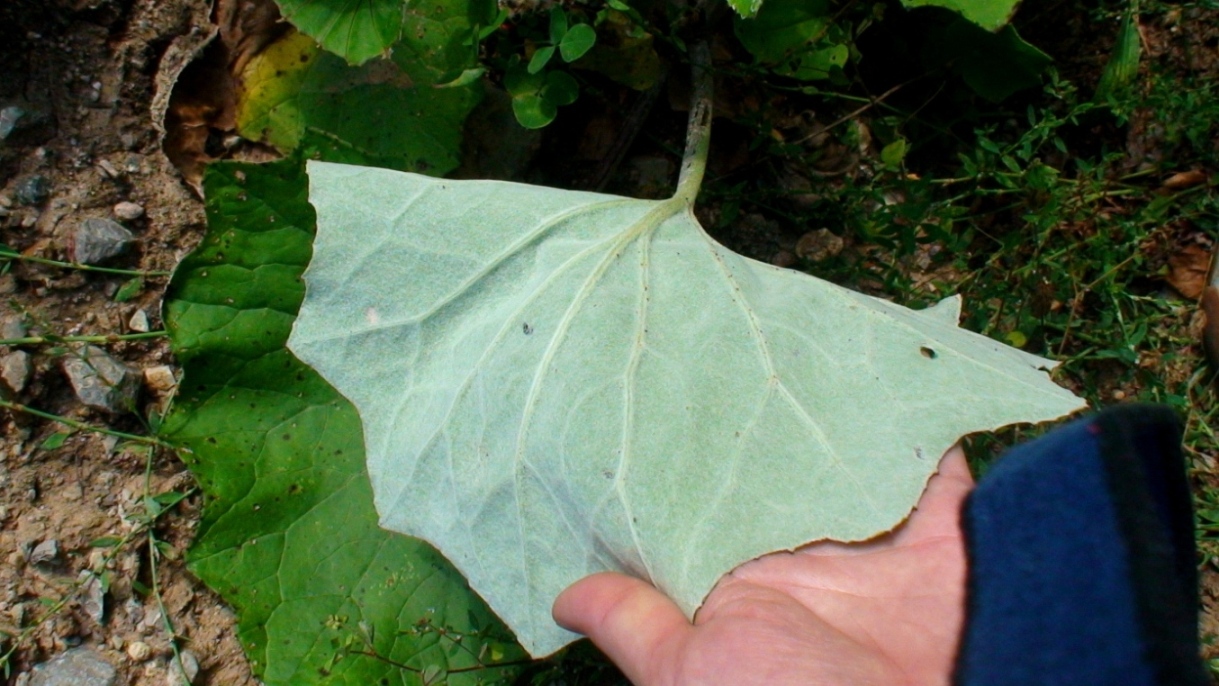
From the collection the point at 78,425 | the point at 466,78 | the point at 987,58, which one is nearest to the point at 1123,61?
the point at 987,58

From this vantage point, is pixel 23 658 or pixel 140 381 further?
pixel 140 381

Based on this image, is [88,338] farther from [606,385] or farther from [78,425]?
[606,385]

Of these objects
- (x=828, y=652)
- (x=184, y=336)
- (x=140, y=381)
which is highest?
(x=828, y=652)

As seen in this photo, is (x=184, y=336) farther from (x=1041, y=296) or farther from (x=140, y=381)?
(x=1041, y=296)

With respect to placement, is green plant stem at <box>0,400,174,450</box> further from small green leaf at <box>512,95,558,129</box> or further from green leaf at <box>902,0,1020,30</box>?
green leaf at <box>902,0,1020,30</box>

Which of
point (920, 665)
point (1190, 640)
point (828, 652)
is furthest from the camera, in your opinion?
point (920, 665)

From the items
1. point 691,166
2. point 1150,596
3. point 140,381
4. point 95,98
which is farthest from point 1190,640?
point 95,98
